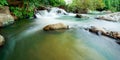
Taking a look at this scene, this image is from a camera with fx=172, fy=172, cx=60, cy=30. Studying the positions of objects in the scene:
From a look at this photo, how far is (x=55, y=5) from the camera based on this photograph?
23266mm

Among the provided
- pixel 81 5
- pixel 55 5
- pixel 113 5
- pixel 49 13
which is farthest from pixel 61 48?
pixel 113 5

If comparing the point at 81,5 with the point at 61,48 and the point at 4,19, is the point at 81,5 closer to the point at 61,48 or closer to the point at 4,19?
the point at 4,19

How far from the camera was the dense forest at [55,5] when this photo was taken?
1458 centimetres

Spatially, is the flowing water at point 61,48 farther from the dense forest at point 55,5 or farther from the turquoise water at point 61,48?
the dense forest at point 55,5

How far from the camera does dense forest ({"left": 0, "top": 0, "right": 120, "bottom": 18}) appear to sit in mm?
14584

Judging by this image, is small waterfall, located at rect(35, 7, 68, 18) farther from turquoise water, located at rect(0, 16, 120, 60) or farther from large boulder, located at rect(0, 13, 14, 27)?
turquoise water, located at rect(0, 16, 120, 60)

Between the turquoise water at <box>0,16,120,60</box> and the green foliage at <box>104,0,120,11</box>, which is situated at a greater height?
the green foliage at <box>104,0,120,11</box>

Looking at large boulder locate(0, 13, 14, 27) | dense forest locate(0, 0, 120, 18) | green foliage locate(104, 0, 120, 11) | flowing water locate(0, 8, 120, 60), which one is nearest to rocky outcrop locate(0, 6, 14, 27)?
large boulder locate(0, 13, 14, 27)

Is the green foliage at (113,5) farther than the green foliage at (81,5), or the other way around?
the green foliage at (113,5)

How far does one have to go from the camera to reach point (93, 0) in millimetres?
26469

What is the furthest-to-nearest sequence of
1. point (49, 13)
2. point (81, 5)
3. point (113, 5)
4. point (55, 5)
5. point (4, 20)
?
1. point (113, 5)
2. point (81, 5)
3. point (55, 5)
4. point (49, 13)
5. point (4, 20)

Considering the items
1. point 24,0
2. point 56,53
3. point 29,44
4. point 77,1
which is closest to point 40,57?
point 56,53

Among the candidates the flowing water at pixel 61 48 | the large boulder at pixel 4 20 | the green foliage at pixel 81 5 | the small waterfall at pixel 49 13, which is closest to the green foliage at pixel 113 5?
the green foliage at pixel 81 5

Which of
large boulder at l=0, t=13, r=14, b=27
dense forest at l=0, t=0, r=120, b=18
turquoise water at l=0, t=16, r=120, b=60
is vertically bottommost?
turquoise water at l=0, t=16, r=120, b=60
